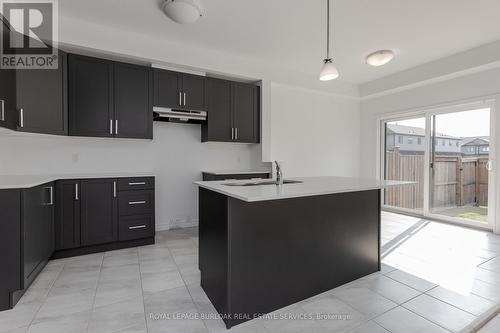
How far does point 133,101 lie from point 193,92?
870 mm

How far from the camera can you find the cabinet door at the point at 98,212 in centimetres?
292

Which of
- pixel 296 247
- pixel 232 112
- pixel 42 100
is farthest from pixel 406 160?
pixel 42 100

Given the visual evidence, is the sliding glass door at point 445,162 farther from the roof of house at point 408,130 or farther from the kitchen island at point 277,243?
the kitchen island at point 277,243

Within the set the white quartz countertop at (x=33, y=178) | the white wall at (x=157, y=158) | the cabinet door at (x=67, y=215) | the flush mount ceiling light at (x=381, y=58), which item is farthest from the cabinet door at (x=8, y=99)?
the flush mount ceiling light at (x=381, y=58)

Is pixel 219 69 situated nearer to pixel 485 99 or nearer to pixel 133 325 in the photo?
pixel 133 325

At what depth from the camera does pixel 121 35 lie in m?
3.28

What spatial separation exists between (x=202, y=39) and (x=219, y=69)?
0.53 m

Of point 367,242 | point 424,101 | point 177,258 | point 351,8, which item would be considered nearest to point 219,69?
point 351,8

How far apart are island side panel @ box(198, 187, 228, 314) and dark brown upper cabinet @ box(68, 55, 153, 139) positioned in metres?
1.84

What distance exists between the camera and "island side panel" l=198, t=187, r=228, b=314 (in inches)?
68.4

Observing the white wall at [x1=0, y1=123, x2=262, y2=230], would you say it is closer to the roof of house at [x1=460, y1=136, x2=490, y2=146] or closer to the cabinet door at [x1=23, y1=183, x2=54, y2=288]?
the cabinet door at [x1=23, y1=183, x2=54, y2=288]

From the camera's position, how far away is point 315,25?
10.4ft

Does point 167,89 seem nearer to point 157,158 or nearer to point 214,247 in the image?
point 157,158

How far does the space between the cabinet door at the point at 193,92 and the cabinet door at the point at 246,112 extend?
1.88ft
